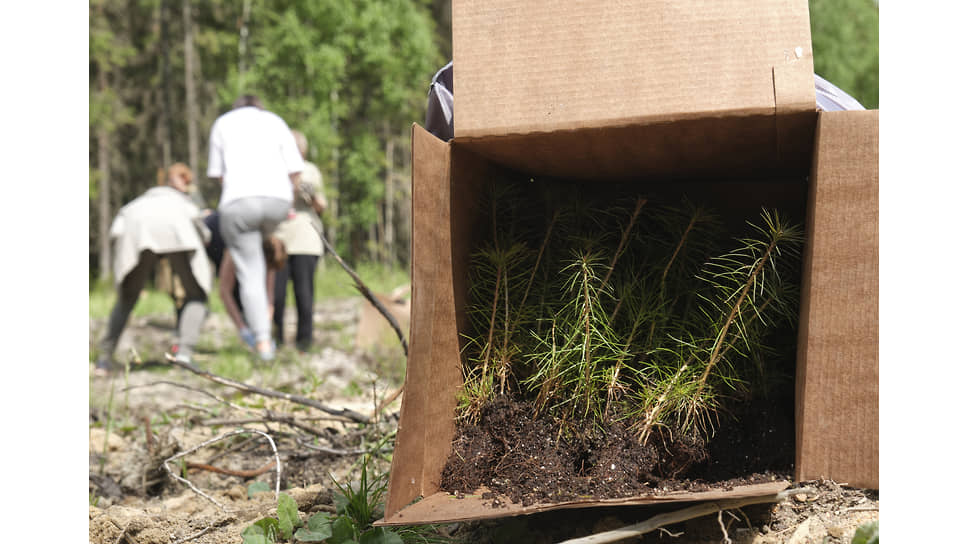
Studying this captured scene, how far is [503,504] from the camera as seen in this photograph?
1.19m

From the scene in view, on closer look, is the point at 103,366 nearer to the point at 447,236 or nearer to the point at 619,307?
the point at 447,236

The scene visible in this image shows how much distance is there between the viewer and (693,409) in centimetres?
136

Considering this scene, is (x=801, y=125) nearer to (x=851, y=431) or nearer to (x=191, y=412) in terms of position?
(x=851, y=431)

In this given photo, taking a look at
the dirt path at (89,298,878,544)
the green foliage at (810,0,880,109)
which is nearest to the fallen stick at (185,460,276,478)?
the dirt path at (89,298,878,544)

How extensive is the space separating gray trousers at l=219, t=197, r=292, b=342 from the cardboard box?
3064 millimetres

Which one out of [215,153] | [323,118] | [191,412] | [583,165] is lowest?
[191,412]

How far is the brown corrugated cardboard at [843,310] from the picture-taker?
1121 mm

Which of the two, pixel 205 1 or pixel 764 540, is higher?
pixel 205 1

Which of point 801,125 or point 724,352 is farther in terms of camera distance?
point 724,352

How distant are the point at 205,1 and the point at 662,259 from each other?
1581 centimetres

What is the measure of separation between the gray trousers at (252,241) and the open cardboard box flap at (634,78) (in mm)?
3119

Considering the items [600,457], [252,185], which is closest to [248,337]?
[252,185]

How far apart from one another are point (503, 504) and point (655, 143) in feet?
2.37

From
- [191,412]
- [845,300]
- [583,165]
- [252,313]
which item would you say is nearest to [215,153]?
[252,313]
